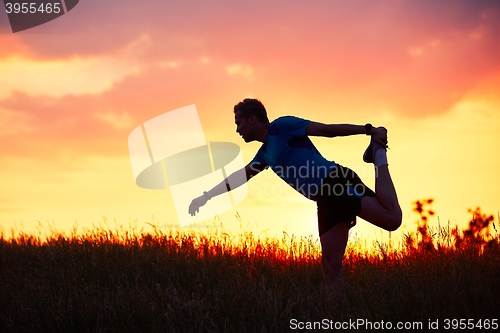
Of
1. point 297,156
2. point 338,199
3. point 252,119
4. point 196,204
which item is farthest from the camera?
point 196,204

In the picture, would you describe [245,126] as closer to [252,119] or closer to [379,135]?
[252,119]

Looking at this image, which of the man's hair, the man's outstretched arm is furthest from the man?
the man's outstretched arm

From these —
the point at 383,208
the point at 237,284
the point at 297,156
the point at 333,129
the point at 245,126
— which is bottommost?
the point at 237,284

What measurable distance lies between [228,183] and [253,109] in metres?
1.08

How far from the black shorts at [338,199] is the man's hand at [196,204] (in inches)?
53.9

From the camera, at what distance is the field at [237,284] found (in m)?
4.83

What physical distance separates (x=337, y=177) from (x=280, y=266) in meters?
1.94

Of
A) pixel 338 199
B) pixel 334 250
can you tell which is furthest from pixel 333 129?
pixel 334 250

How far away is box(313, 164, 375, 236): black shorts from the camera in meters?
5.51

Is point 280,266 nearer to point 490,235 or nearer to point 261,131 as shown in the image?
point 261,131

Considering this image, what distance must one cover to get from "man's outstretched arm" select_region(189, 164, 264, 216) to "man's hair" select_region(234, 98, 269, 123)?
67cm

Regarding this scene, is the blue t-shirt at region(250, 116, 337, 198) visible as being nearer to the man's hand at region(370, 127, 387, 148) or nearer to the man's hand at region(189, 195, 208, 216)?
the man's hand at region(370, 127, 387, 148)

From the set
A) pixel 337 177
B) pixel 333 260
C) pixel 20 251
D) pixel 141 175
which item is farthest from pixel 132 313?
pixel 20 251

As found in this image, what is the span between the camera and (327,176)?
547 cm
